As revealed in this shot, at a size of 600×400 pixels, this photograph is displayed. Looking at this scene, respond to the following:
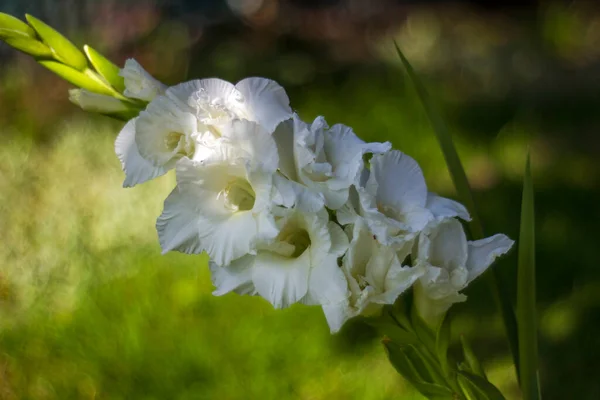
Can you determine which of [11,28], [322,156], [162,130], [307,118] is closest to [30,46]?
[11,28]

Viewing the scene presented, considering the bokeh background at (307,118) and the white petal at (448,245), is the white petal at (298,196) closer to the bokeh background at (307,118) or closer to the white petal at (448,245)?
the white petal at (448,245)

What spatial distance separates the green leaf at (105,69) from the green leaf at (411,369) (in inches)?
10.8

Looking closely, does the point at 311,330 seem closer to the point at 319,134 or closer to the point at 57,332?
the point at 57,332

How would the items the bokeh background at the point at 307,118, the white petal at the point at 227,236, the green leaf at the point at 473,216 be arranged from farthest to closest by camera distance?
the bokeh background at the point at 307,118
the green leaf at the point at 473,216
the white petal at the point at 227,236

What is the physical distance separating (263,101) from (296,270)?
0.37ft

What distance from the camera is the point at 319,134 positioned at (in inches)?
17.7

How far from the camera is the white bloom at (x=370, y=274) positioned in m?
0.43

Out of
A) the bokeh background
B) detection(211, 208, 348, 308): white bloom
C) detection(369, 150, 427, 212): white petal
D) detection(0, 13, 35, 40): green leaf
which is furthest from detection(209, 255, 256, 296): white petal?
the bokeh background

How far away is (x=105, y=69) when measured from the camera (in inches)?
20.1

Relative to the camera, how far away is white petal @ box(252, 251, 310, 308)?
1.40 feet

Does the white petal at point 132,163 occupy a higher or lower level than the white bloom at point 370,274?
higher

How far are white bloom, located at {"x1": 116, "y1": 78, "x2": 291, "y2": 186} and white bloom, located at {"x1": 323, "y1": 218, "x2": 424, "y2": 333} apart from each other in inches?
3.7

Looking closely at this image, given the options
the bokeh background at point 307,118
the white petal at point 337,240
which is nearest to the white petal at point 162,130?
the white petal at point 337,240

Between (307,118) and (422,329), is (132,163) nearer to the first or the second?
(422,329)
